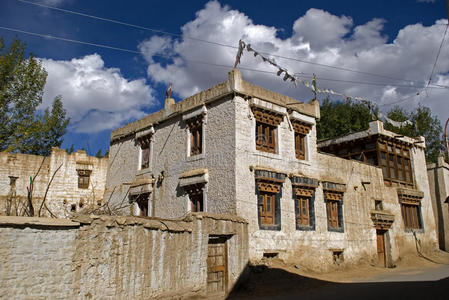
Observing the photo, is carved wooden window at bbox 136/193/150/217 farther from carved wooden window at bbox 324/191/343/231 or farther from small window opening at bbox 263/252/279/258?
carved wooden window at bbox 324/191/343/231

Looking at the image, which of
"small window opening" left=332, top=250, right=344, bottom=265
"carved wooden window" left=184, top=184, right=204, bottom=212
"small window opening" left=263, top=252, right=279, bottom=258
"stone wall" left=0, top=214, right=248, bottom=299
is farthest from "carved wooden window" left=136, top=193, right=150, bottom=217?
"small window opening" left=332, top=250, right=344, bottom=265

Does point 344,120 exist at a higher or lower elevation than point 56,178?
higher

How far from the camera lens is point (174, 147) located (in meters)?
16.8

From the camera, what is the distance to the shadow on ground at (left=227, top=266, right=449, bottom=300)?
10.9 meters

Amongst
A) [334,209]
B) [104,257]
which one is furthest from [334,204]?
[104,257]

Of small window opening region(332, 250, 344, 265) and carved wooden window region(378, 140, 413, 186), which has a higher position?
carved wooden window region(378, 140, 413, 186)

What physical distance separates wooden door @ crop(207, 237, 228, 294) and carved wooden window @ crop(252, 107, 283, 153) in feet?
14.1

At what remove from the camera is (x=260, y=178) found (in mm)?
14258

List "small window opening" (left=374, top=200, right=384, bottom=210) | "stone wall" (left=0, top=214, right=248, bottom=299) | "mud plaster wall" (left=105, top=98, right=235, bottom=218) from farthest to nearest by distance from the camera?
"small window opening" (left=374, top=200, right=384, bottom=210)
"mud plaster wall" (left=105, top=98, right=235, bottom=218)
"stone wall" (left=0, top=214, right=248, bottom=299)

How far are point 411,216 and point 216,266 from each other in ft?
48.9

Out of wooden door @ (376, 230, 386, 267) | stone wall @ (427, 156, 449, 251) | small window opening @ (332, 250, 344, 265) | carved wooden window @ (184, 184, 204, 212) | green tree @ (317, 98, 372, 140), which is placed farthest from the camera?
green tree @ (317, 98, 372, 140)

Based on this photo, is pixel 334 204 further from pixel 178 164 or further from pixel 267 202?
pixel 178 164

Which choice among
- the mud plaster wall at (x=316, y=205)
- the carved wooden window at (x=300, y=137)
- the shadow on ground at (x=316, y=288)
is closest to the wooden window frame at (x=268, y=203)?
the mud plaster wall at (x=316, y=205)

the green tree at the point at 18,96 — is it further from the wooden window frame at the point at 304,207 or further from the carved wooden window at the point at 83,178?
the wooden window frame at the point at 304,207
